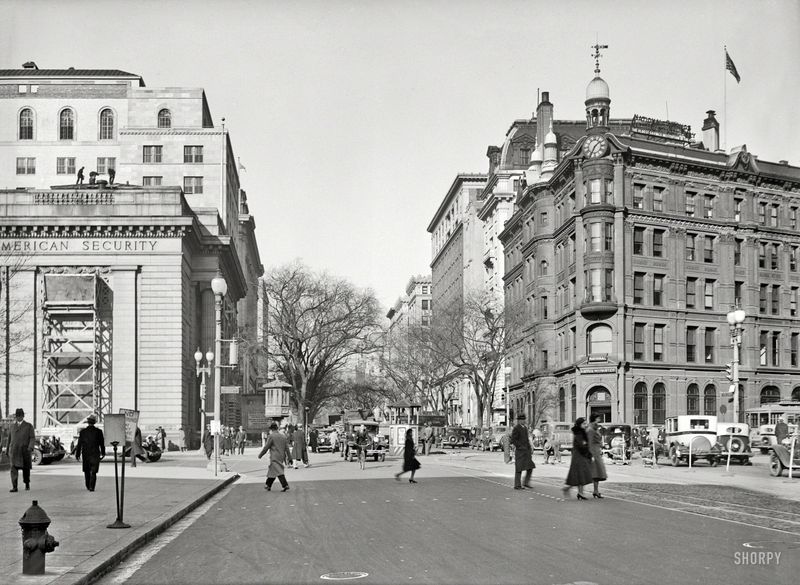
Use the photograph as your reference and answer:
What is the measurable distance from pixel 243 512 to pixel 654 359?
5406 cm

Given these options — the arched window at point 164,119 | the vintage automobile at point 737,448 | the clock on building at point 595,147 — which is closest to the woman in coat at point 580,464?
the vintage automobile at point 737,448

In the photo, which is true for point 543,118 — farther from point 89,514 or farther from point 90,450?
point 89,514

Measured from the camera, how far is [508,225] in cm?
9162

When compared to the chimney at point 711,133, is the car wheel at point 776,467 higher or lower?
lower

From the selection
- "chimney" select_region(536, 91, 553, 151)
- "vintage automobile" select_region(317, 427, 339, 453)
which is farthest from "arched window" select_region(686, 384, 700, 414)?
"chimney" select_region(536, 91, 553, 151)

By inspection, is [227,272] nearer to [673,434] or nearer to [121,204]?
[121,204]

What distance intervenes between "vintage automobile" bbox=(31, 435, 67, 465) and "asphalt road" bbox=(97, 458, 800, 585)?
18595 millimetres

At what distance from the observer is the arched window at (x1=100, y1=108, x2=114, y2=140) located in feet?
287

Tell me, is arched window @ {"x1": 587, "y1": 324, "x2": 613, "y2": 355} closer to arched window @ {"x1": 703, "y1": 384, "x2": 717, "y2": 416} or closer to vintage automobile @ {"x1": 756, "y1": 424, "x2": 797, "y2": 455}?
arched window @ {"x1": 703, "y1": 384, "x2": 717, "y2": 416}

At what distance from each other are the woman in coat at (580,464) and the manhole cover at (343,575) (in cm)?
1050

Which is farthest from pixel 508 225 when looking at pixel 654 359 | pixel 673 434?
pixel 673 434

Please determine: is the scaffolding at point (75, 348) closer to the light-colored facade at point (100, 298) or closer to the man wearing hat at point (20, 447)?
the light-colored facade at point (100, 298)

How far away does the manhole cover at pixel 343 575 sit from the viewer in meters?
10.8

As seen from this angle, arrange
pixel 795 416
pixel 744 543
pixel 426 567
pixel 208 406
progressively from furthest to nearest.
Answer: pixel 208 406 → pixel 795 416 → pixel 744 543 → pixel 426 567
